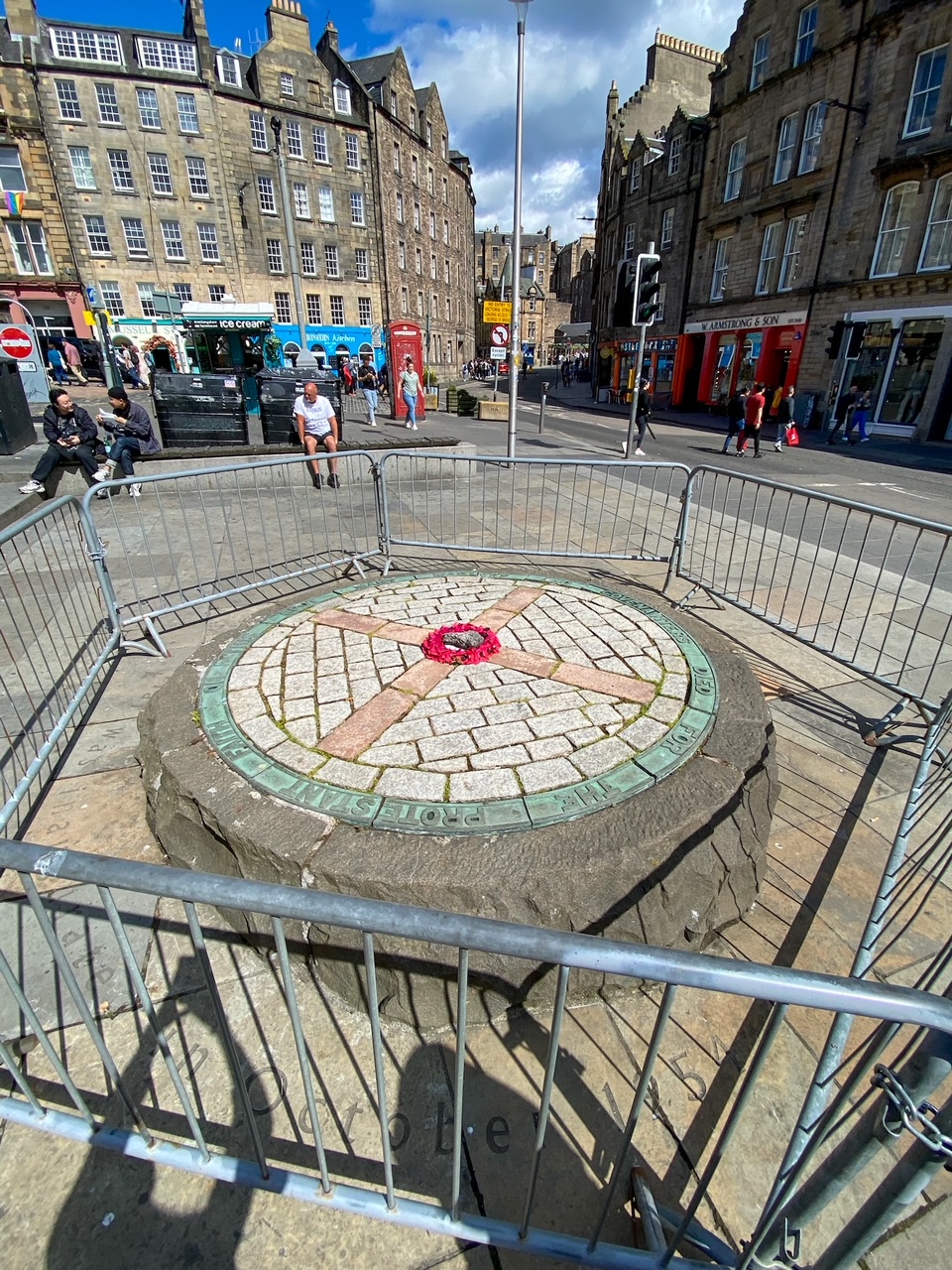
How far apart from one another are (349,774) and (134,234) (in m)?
43.2

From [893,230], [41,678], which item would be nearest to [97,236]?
[893,230]

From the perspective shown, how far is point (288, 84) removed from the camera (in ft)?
119

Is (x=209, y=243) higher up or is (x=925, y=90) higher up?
(x=925, y=90)

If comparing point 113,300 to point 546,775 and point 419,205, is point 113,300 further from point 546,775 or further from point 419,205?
point 546,775

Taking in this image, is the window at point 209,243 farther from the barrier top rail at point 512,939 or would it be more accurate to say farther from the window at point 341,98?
the barrier top rail at point 512,939

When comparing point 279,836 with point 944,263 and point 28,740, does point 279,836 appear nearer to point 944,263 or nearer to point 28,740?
point 28,740

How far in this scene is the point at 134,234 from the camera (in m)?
34.1

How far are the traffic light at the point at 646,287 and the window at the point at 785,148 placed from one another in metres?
15.9

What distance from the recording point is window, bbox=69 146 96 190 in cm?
3253

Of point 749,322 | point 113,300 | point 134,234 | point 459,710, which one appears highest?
point 134,234

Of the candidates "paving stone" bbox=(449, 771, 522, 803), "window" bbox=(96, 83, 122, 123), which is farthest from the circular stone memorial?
"window" bbox=(96, 83, 122, 123)

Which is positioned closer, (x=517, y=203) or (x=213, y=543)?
(x=213, y=543)

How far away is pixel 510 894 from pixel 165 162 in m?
45.5

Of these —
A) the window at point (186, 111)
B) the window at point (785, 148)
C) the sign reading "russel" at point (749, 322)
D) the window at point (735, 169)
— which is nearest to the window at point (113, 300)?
the window at point (186, 111)
